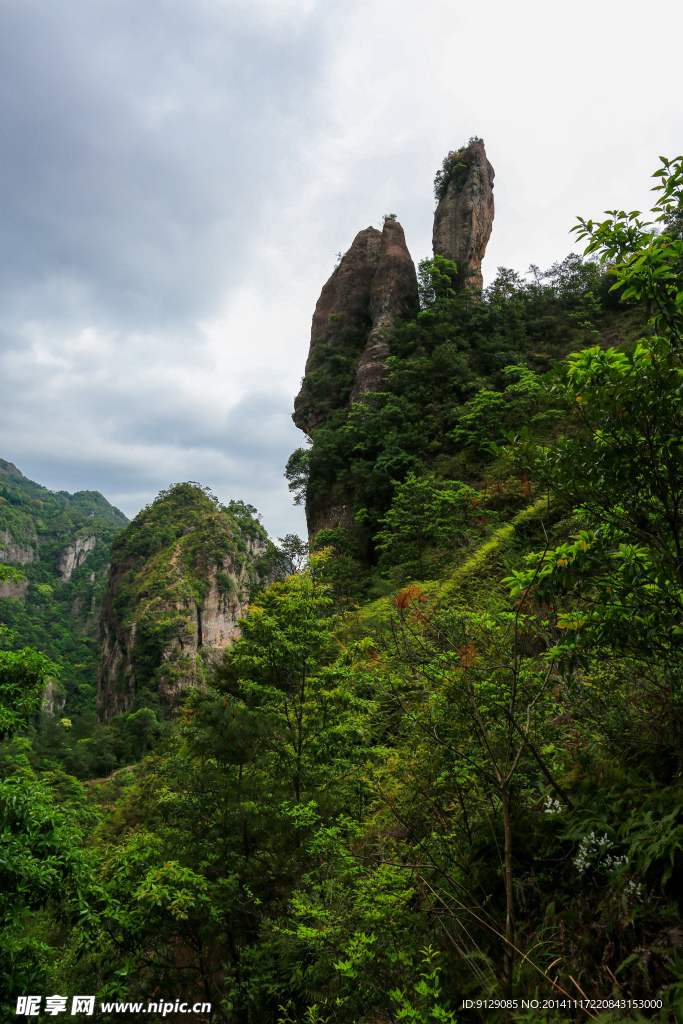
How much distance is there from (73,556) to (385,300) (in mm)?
81480

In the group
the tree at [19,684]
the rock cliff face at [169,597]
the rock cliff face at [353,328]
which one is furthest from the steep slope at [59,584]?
the tree at [19,684]

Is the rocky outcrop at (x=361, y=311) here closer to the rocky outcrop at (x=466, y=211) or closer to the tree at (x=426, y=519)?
the rocky outcrop at (x=466, y=211)

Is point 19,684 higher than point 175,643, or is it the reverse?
point 19,684

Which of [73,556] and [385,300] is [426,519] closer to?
[385,300]

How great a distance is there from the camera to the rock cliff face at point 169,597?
3503cm

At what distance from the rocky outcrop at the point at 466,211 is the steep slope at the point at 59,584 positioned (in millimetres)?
46327

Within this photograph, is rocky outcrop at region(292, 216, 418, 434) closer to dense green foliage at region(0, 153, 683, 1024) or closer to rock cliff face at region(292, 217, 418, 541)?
rock cliff face at region(292, 217, 418, 541)

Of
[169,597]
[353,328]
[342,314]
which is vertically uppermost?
[342,314]

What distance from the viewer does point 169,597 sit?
37.4 metres


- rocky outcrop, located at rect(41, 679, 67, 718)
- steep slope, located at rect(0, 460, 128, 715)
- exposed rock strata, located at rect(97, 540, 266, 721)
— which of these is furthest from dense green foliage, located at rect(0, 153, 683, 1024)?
steep slope, located at rect(0, 460, 128, 715)

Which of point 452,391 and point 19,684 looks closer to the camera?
point 19,684

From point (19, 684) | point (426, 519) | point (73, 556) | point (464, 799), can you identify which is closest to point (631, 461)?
point (464, 799)

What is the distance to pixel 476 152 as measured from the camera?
87.3ft

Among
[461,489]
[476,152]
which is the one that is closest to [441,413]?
[461,489]
